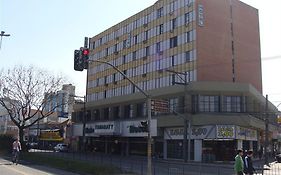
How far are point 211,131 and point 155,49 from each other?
19.1 m

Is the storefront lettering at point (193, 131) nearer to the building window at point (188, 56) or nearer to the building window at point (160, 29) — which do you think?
the building window at point (188, 56)

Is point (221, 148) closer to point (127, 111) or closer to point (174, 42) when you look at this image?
point (174, 42)

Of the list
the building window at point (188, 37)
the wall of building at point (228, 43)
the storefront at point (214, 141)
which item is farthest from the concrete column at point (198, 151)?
the building window at point (188, 37)

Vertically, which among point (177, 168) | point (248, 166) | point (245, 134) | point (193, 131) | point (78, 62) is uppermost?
point (78, 62)

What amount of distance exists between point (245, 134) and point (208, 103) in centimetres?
590

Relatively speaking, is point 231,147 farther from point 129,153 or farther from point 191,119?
point 129,153

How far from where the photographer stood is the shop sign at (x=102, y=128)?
6359 centimetres

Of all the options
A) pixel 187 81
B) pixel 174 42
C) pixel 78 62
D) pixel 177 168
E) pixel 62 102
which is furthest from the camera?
pixel 62 102

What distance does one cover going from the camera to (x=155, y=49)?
6225 cm

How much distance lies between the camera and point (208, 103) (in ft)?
166

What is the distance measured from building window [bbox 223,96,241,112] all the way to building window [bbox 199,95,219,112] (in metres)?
0.98

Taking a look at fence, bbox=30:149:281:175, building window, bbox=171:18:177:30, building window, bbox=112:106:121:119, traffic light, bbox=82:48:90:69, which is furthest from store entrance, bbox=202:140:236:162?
traffic light, bbox=82:48:90:69

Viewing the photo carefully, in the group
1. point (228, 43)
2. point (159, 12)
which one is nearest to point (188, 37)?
point (228, 43)

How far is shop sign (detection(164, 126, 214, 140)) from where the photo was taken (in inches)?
1897
